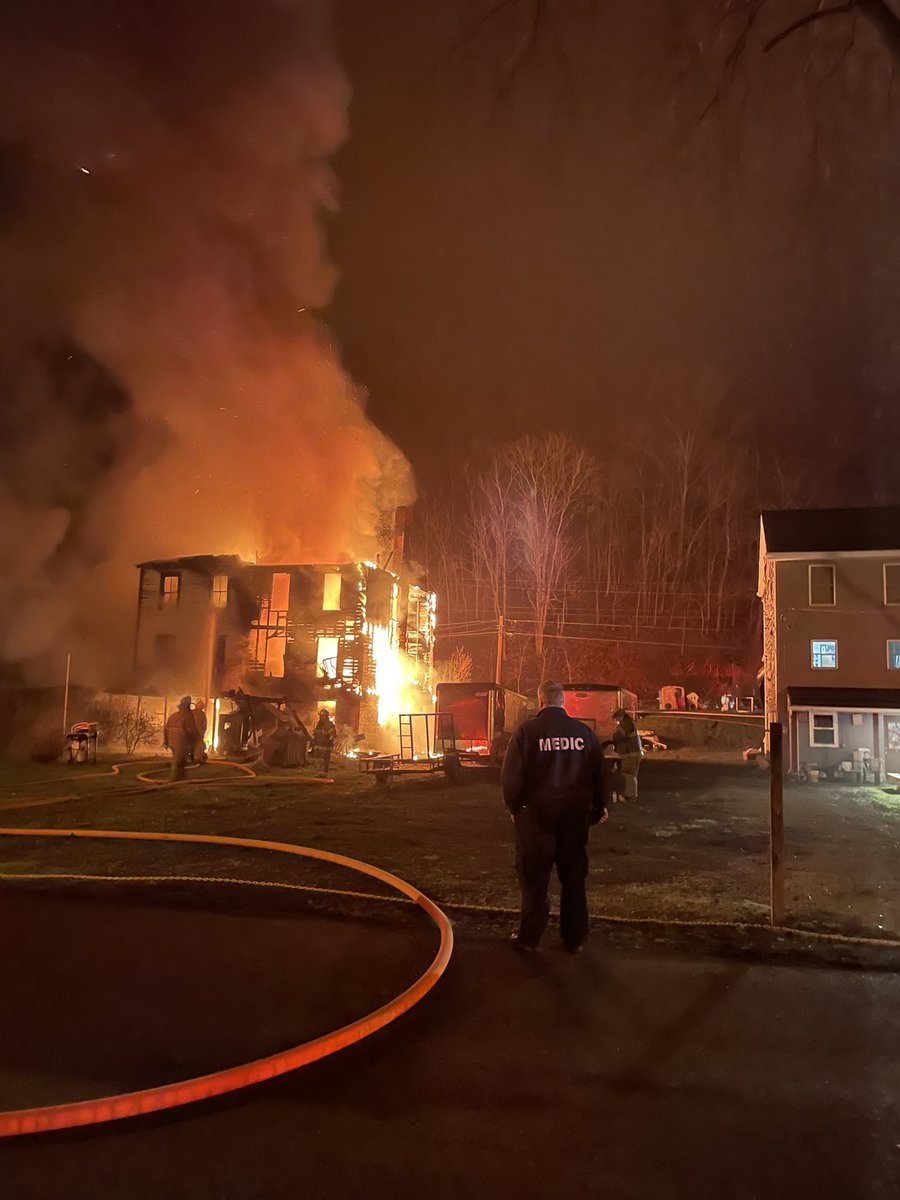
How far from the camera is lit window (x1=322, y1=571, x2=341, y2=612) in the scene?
32688mm

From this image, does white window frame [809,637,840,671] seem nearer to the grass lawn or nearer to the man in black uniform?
the grass lawn

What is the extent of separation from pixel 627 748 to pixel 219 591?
2484 cm

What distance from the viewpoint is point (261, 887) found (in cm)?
652

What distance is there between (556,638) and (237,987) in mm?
40963

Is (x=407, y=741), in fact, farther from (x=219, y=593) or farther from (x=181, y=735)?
(x=181, y=735)

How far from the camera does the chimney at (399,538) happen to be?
36438 millimetres

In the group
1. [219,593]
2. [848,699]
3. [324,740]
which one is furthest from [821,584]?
[219,593]

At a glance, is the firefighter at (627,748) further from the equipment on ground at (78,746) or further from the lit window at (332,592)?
the lit window at (332,592)

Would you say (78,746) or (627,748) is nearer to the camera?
(627,748)

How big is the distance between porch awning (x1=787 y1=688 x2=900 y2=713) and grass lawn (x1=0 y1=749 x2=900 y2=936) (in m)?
4.35

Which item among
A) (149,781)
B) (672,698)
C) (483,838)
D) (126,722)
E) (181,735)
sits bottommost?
(149,781)

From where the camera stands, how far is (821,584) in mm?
23688

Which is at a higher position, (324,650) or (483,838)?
(324,650)

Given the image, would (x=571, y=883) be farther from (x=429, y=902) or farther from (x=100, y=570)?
(x=100, y=570)
